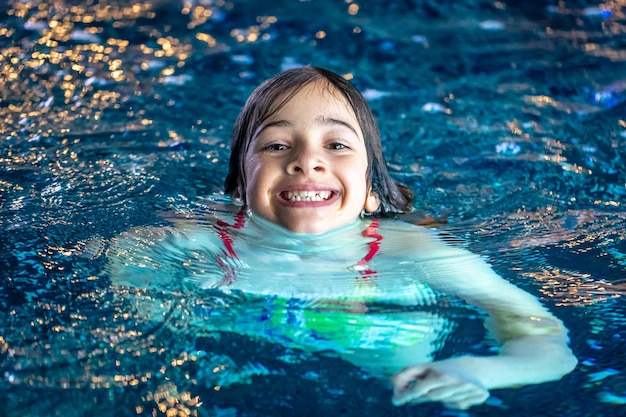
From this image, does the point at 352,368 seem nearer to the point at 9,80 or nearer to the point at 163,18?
the point at 9,80

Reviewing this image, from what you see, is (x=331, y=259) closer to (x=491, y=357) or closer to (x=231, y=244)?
(x=231, y=244)

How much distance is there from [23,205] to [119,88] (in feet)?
6.00

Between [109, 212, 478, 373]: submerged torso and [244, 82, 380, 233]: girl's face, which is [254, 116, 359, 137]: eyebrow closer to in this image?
[244, 82, 380, 233]: girl's face

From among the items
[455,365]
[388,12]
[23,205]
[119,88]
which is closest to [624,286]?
[455,365]

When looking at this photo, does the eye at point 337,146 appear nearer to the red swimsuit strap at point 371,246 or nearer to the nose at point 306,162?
the nose at point 306,162

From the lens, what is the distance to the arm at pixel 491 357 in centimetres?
202

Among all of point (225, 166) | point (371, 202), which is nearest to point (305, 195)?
point (371, 202)

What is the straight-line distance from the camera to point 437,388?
78.7 inches

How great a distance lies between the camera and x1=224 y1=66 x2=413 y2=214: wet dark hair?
296cm

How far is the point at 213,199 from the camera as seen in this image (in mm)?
3385

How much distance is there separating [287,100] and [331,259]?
582mm

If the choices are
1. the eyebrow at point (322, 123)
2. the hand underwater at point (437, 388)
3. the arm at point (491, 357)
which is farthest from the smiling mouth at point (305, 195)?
the hand underwater at point (437, 388)

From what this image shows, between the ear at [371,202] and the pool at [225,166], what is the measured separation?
0.69ft

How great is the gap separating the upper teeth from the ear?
0.34 metres
